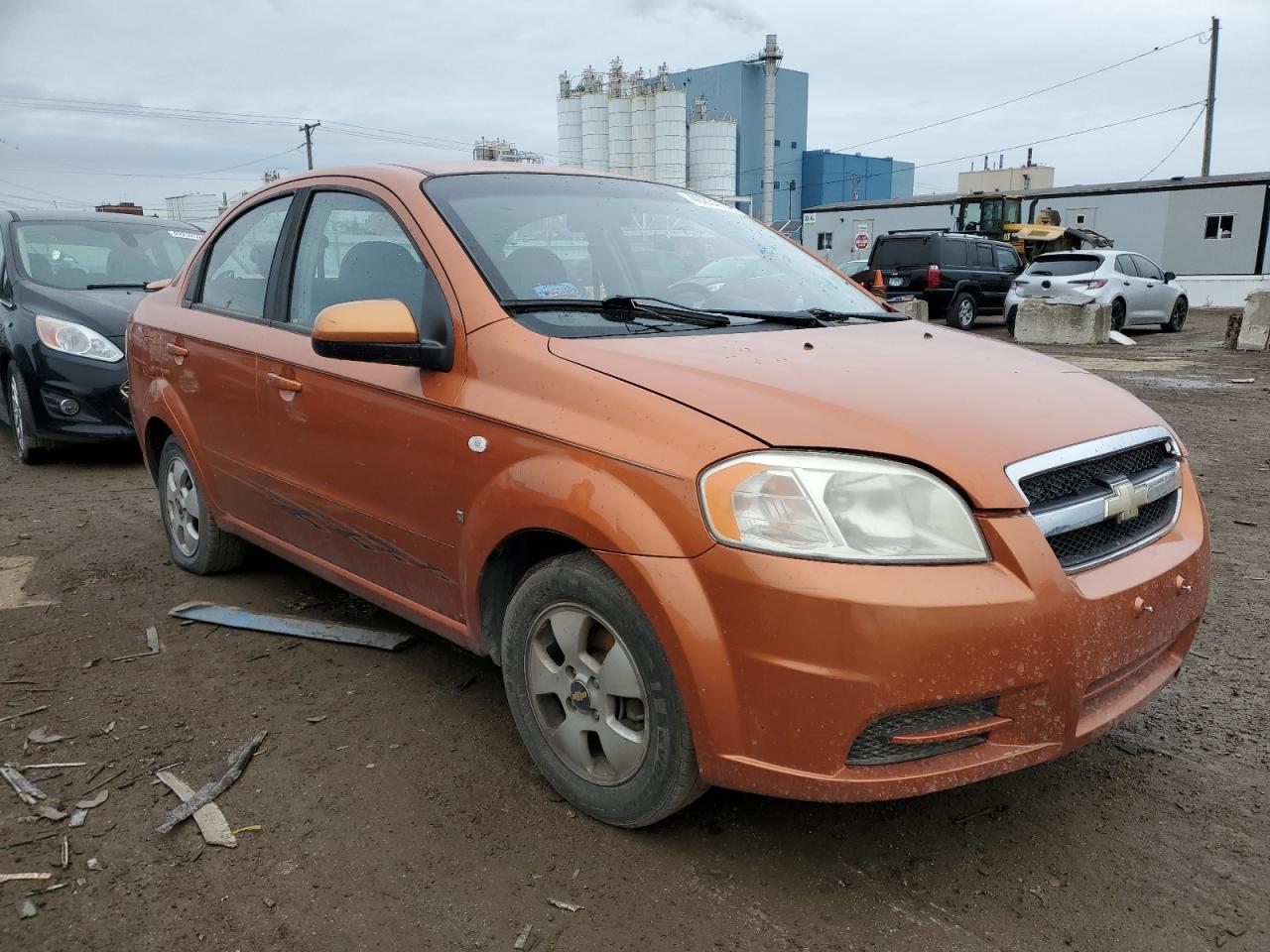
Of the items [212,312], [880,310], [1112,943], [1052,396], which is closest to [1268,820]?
[1112,943]

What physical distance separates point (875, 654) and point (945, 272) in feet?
58.4

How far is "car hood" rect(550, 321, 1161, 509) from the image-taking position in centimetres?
207

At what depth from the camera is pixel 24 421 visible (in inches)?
269

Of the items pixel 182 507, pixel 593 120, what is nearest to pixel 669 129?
pixel 593 120

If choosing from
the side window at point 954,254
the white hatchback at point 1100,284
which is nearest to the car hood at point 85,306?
the white hatchback at point 1100,284

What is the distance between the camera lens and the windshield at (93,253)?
7.19 metres

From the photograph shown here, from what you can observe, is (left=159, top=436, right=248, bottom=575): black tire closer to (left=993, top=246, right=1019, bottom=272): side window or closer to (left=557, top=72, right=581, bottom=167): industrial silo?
(left=993, top=246, right=1019, bottom=272): side window

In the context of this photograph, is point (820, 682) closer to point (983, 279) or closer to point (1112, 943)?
point (1112, 943)

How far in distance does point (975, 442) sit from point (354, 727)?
2041mm

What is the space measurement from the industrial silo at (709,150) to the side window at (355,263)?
44.6 metres

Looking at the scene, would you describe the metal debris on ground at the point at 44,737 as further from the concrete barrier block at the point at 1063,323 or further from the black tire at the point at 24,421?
the concrete barrier block at the point at 1063,323

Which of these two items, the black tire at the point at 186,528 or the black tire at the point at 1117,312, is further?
the black tire at the point at 1117,312

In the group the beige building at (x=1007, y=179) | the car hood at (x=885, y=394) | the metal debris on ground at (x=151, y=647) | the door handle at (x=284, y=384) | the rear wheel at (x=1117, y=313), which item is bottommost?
the metal debris on ground at (x=151, y=647)

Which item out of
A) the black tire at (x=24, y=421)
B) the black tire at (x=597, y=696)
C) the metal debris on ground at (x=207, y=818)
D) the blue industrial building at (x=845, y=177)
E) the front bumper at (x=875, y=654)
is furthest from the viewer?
the blue industrial building at (x=845, y=177)
